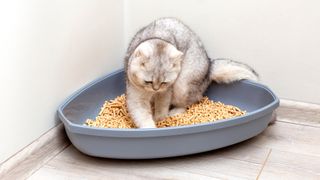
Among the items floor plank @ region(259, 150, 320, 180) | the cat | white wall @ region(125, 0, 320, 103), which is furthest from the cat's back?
floor plank @ region(259, 150, 320, 180)

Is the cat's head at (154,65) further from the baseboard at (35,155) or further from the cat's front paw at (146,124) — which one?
the baseboard at (35,155)

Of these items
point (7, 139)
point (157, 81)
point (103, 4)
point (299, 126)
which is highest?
point (103, 4)

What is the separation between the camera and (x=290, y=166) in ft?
5.15

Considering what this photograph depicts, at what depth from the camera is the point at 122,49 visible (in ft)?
6.82

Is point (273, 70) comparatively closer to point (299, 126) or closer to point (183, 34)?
→ point (299, 126)

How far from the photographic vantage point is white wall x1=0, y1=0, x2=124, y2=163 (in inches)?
53.3

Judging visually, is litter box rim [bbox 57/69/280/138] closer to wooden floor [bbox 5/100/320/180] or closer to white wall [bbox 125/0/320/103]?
wooden floor [bbox 5/100/320/180]

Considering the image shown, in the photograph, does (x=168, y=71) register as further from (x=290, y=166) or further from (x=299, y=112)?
(x=299, y=112)

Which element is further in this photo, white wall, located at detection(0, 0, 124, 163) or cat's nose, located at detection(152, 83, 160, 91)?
cat's nose, located at detection(152, 83, 160, 91)

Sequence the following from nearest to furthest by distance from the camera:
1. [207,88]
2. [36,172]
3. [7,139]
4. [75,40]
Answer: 1. [7,139]
2. [36,172]
3. [75,40]
4. [207,88]

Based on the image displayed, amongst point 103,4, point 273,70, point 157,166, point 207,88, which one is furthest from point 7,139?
point 273,70

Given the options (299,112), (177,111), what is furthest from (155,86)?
(299,112)

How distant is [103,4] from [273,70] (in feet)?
2.50

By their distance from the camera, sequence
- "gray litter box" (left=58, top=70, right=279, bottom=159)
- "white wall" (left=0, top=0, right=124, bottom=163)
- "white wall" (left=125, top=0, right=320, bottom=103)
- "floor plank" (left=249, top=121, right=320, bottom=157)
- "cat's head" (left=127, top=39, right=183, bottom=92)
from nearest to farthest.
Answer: "white wall" (left=0, top=0, right=124, bottom=163) < "gray litter box" (left=58, top=70, right=279, bottom=159) < "cat's head" (left=127, top=39, right=183, bottom=92) < "floor plank" (left=249, top=121, right=320, bottom=157) < "white wall" (left=125, top=0, right=320, bottom=103)
